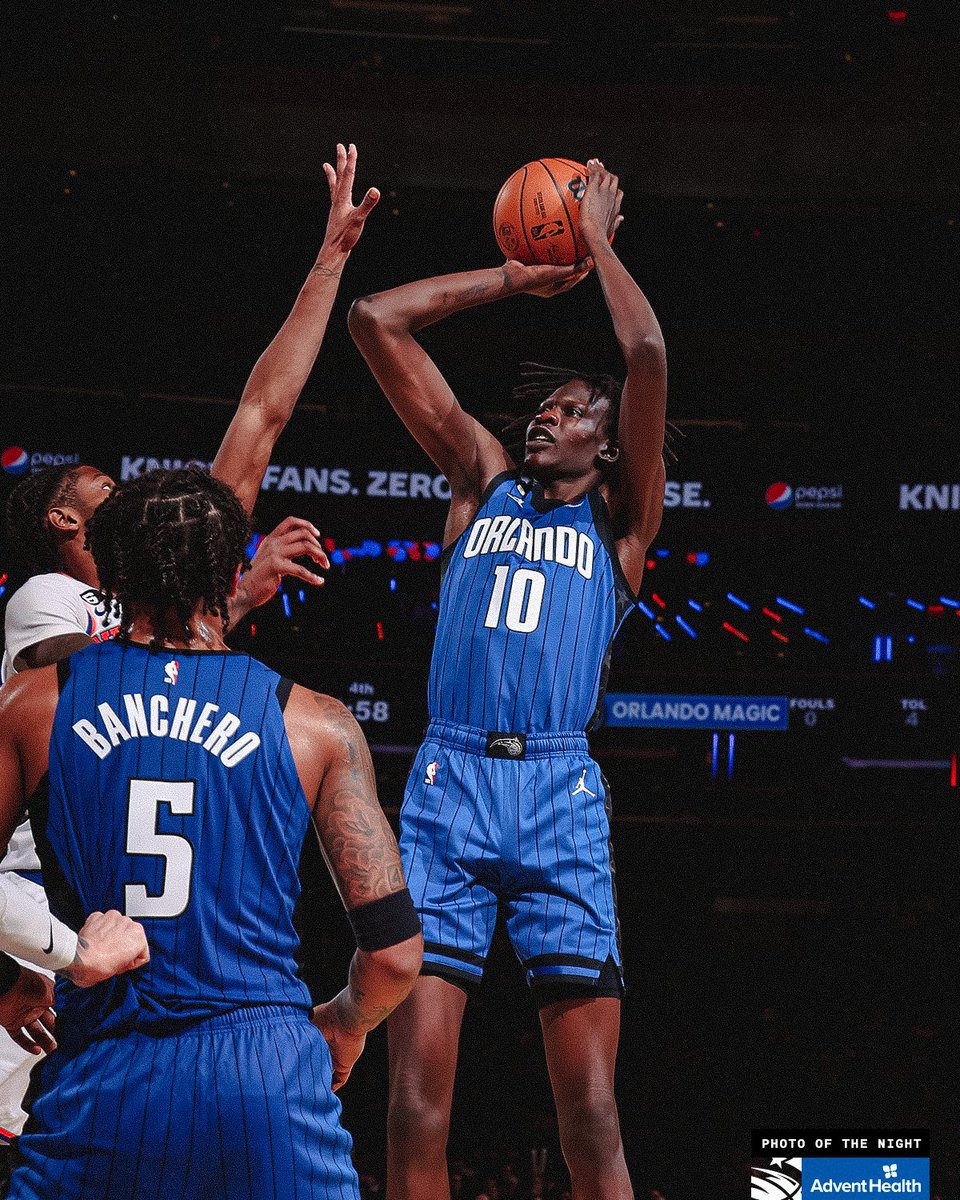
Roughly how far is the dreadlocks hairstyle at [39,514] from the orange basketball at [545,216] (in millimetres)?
1544

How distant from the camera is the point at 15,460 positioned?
11984 millimetres

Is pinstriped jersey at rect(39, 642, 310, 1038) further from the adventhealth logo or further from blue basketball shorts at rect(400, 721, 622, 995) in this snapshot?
the adventhealth logo

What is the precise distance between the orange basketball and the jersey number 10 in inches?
40.2

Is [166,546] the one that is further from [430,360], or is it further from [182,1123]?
[430,360]

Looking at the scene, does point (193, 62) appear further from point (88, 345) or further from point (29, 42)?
point (88, 345)

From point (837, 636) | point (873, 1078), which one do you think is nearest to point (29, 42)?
point (837, 636)

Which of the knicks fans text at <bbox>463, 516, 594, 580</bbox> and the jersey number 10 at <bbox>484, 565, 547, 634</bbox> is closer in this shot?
the jersey number 10 at <bbox>484, 565, 547, 634</bbox>

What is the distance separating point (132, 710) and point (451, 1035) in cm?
167

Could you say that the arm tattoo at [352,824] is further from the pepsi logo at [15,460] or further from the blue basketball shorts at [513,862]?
the pepsi logo at [15,460]

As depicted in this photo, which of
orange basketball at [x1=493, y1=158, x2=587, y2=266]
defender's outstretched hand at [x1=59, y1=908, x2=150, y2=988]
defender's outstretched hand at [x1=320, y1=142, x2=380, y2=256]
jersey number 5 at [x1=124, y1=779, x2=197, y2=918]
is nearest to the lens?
defender's outstretched hand at [x1=59, y1=908, x2=150, y2=988]

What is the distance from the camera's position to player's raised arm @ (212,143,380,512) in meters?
3.66

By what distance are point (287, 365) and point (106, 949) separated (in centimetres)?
197

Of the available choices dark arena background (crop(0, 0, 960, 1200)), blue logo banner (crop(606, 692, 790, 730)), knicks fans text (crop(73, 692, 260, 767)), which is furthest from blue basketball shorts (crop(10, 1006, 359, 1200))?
blue logo banner (crop(606, 692, 790, 730))

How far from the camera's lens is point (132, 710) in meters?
2.32
